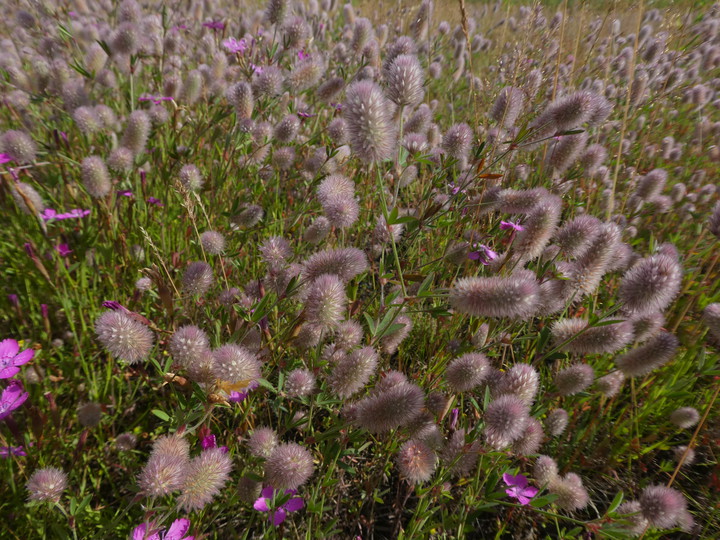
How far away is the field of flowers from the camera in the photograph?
4.25 ft

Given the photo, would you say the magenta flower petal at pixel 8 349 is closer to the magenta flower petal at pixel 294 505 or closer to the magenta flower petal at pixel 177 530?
the magenta flower petal at pixel 177 530

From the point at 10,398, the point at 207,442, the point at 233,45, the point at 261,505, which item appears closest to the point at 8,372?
the point at 10,398

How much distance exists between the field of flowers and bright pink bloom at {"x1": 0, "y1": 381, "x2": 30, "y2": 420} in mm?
14

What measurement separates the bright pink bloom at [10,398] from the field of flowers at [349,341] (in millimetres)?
14

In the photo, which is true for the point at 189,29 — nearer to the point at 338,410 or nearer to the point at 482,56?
the point at 338,410

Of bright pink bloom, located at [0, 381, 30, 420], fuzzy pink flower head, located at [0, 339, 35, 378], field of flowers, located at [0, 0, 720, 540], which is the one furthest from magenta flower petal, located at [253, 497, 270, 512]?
fuzzy pink flower head, located at [0, 339, 35, 378]

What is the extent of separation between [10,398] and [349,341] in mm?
1169

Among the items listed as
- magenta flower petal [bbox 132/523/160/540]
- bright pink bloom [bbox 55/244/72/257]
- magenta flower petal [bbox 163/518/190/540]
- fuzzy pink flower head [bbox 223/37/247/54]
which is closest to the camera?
magenta flower petal [bbox 132/523/160/540]

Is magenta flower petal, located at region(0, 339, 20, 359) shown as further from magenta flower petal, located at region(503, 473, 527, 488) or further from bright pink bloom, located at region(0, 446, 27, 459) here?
magenta flower petal, located at region(503, 473, 527, 488)

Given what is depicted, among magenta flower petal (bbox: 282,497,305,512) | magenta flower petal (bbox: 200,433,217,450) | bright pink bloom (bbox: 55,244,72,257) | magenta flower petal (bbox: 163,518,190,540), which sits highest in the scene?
bright pink bloom (bbox: 55,244,72,257)

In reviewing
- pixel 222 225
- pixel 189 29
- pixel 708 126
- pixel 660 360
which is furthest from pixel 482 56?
pixel 660 360

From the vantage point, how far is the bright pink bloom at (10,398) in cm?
132

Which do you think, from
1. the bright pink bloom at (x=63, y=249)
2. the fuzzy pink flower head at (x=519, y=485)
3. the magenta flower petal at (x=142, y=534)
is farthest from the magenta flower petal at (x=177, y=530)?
the bright pink bloom at (x=63, y=249)

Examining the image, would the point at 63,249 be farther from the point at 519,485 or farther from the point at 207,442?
the point at 519,485
